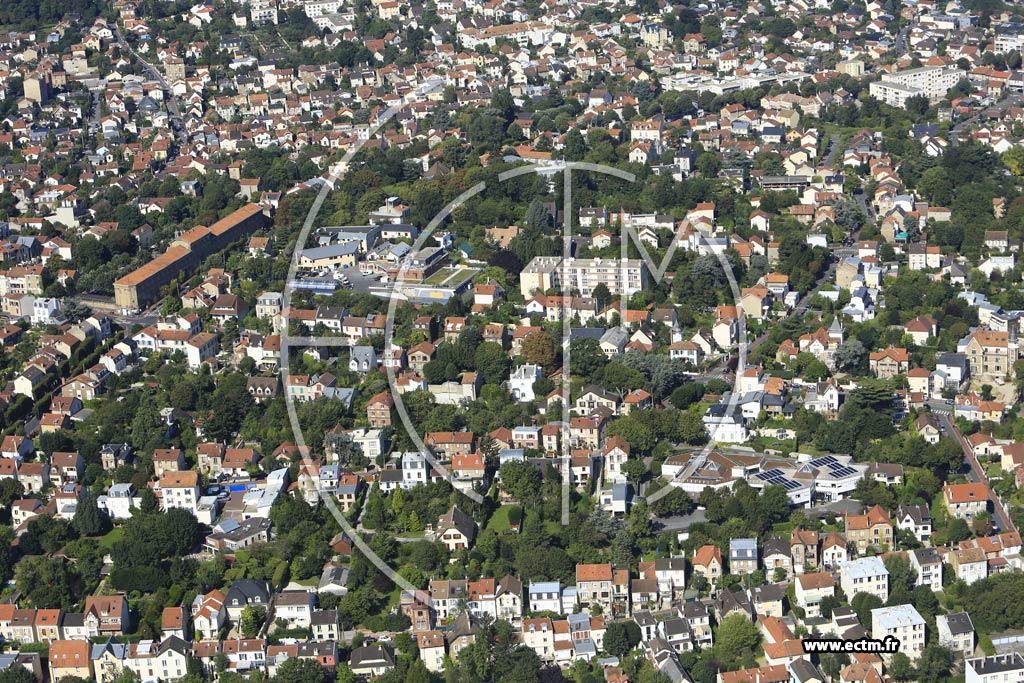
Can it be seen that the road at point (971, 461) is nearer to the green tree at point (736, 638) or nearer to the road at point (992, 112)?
the green tree at point (736, 638)

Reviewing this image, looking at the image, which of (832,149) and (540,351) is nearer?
(540,351)

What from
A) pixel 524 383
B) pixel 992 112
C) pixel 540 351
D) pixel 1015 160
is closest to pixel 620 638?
pixel 524 383

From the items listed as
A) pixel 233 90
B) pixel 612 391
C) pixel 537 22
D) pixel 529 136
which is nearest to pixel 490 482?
pixel 612 391

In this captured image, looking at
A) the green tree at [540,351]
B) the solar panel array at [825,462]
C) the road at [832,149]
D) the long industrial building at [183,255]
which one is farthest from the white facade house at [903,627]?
the road at [832,149]

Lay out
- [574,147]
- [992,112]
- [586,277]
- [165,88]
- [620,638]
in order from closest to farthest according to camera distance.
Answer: [620,638], [586,277], [574,147], [992,112], [165,88]

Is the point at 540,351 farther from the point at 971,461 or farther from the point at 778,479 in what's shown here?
the point at 971,461

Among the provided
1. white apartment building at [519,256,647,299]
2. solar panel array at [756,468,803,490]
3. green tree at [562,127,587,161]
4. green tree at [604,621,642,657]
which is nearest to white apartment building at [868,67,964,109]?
green tree at [562,127,587,161]

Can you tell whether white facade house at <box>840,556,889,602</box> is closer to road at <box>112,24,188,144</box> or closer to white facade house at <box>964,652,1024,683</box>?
white facade house at <box>964,652,1024,683</box>
